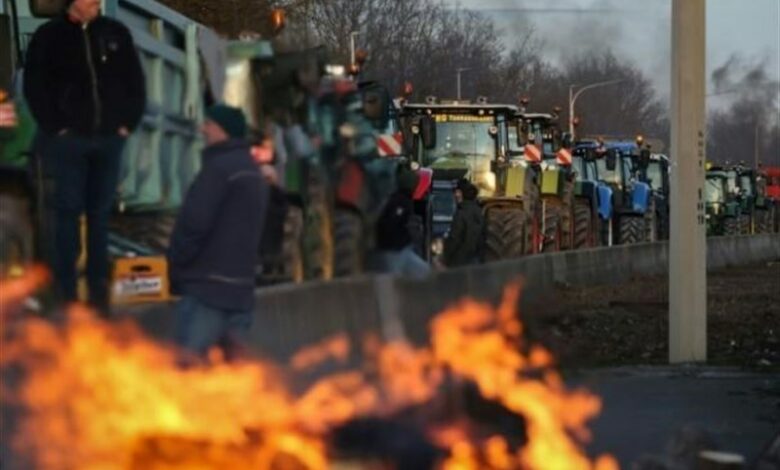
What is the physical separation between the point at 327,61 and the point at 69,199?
1527 millimetres

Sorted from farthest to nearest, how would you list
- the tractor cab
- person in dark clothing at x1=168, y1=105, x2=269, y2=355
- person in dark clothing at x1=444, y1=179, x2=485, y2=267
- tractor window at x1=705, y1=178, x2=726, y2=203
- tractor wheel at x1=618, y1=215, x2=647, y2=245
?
tractor window at x1=705, y1=178, x2=726, y2=203 → tractor wheel at x1=618, y1=215, x2=647, y2=245 → the tractor cab → person in dark clothing at x1=444, y1=179, x2=485, y2=267 → person in dark clothing at x1=168, y1=105, x2=269, y2=355

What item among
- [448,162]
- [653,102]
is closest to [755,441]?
[448,162]

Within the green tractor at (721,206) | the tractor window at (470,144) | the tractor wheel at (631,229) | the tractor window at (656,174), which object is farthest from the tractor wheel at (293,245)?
the green tractor at (721,206)

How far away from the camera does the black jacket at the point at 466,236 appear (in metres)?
15.2

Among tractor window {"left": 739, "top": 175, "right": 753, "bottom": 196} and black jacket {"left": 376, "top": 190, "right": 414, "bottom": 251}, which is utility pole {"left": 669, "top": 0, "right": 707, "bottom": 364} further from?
tractor window {"left": 739, "top": 175, "right": 753, "bottom": 196}

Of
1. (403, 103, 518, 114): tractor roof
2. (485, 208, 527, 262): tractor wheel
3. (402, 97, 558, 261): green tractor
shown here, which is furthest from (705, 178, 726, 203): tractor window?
(485, 208, 527, 262): tractor wheel

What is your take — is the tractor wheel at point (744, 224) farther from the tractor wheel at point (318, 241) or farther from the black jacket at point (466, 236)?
the tractor wheel at point (318, 241)

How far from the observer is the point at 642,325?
68.7 feet

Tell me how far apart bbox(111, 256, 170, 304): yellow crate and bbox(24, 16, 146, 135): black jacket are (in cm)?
67

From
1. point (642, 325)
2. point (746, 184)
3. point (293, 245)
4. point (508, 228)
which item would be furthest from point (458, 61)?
point (293, 245)

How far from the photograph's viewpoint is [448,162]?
101 feet

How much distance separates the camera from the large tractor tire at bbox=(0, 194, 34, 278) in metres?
8.40

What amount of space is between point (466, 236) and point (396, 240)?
961 centimetres

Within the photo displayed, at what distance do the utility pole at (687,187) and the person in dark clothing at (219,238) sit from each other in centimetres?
913
